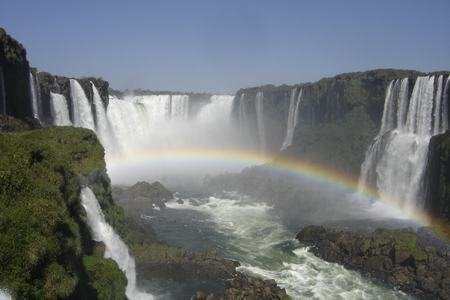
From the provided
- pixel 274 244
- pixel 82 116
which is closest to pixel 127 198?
pixel 82 116

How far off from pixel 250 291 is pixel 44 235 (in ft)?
39.7

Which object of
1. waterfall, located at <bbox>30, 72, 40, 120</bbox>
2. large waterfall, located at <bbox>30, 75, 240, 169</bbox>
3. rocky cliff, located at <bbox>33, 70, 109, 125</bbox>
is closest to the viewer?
waterfall, located at <bbox>30, 72, 40, 120</bbox>

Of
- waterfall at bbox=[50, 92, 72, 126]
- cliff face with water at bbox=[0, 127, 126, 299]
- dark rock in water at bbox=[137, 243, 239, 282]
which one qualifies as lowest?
dark rock in water at bbox=[137, 243, 239, 282]

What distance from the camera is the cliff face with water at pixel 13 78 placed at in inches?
1329

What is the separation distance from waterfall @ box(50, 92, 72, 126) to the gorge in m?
0.14

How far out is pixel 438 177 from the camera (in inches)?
1411

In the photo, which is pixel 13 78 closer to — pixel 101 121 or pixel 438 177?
pixel 101 121

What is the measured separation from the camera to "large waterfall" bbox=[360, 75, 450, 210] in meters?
38.9

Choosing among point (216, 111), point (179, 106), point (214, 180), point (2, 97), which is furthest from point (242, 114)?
point (2, 97)

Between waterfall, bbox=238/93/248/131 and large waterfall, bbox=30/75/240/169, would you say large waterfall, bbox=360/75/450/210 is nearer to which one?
waterfall, bbox=238/93/248/131

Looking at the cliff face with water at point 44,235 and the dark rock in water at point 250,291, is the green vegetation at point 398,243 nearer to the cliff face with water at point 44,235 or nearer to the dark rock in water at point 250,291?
the dark rock in water at point 250,291

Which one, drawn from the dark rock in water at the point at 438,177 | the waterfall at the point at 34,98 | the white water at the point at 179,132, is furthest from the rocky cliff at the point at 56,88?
the dark rock in water at the point at 438,177

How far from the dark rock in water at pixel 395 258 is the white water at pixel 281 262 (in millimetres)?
916

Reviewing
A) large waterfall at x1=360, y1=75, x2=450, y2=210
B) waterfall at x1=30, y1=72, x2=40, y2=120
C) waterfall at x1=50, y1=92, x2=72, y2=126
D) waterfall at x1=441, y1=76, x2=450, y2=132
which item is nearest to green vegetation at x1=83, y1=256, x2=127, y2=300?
waterfall at x1=30, y1=72, x2=40, y2=120
